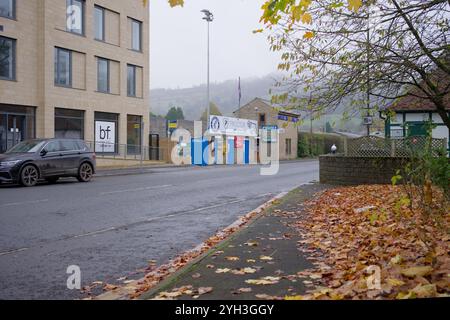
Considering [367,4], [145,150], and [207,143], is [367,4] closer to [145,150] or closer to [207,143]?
[145,150]

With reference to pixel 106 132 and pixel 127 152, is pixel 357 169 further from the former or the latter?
pixel 127 152

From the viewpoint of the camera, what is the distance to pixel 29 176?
17062mm

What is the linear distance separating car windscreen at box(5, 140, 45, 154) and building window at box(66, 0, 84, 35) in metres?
13.1

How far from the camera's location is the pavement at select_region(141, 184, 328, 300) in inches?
177

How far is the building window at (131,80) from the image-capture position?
34.6m

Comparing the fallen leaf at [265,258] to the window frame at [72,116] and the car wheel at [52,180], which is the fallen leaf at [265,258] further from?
the window frame at [72,116]

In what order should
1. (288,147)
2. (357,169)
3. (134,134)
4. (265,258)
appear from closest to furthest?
(265,258), (357,169), (134,134), (288,147)

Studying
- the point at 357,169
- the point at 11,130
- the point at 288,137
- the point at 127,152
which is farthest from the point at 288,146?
the point at 357,169

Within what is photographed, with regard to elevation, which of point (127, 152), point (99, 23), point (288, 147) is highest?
point (99, 23)

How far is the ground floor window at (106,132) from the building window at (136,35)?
5.90 meters

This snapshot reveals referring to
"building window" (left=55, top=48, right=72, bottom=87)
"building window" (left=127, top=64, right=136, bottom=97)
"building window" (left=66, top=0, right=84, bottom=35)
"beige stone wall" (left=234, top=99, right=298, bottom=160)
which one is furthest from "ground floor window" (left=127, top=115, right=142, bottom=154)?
"beige stone wall" (left=234, top=99, right=298, bottom=160)

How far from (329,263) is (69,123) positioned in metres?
26.5

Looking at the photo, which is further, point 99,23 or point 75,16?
point 99,23
